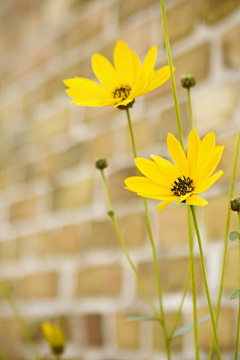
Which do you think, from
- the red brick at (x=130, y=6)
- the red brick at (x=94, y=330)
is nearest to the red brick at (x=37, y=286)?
the red brick at (x=94, y=330)

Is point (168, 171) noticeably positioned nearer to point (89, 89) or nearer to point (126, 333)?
point (89, 89)

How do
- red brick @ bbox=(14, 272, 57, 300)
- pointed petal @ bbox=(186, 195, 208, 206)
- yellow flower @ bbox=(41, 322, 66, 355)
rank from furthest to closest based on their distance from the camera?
red brick @ bbox=(14, 272, 57, 300) < yellow flower @ bbox=(41, 322, 66, 355) < pointed petal @ bbox=(186, 195, 208, 206)

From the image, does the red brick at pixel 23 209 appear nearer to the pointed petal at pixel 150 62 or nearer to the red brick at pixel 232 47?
the red brick at pixel 232 47

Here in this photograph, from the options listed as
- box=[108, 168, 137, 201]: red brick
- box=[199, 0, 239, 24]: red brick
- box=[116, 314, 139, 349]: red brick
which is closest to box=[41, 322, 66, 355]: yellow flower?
box=[116, 314, 139, 349]: red brick

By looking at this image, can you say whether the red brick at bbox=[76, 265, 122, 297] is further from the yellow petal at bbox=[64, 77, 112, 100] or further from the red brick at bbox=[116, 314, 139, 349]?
the yellow petal at bbox=[64, 77, 112, 100]

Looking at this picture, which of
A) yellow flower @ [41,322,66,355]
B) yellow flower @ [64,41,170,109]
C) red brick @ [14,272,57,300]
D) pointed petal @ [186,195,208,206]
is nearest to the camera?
pointed petal @ [186,195,208,206]

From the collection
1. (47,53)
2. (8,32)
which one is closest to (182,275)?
(47,53)

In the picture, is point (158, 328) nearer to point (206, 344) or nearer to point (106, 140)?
point (206, 344)
